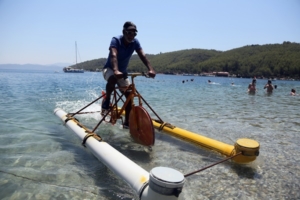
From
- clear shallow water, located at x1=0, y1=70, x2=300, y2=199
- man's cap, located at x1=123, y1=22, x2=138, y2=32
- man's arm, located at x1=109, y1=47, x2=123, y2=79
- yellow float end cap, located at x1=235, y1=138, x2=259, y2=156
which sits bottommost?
clear shallow water, located at x1=0, y1=70, x2=300, y2=199

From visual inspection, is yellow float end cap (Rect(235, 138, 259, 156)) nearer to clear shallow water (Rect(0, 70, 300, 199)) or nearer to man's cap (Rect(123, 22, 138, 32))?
clear shallow water (Rect(0, 70, 300, 199))

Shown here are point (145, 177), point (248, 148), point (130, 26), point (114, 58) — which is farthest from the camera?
point (114, 58)

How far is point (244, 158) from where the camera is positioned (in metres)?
4.33

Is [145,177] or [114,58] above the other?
[114,58]

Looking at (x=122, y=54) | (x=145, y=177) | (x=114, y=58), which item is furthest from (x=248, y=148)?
(x=122, y=54)

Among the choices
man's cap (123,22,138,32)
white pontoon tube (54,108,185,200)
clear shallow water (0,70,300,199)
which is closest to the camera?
white pontoon tube (54,108,185,200)

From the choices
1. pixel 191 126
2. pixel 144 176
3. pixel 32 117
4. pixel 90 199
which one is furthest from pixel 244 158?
pixel 32 117

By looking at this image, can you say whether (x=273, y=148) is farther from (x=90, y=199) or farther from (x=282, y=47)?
(x=282, y=47)

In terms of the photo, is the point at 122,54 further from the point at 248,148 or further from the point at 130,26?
the point at 248,148

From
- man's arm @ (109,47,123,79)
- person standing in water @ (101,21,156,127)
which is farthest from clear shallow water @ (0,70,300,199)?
man's arm @ (109,47,123,79)

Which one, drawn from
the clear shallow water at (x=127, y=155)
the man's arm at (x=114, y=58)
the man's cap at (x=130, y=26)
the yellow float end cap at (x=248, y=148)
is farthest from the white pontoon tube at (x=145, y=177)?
the man's cap at (x=130, y=26)

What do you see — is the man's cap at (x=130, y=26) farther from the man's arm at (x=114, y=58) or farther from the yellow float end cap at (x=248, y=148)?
the yellow float end cap at (x=248, y=148)

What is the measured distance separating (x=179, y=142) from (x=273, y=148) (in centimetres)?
253

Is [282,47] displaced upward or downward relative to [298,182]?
upward
